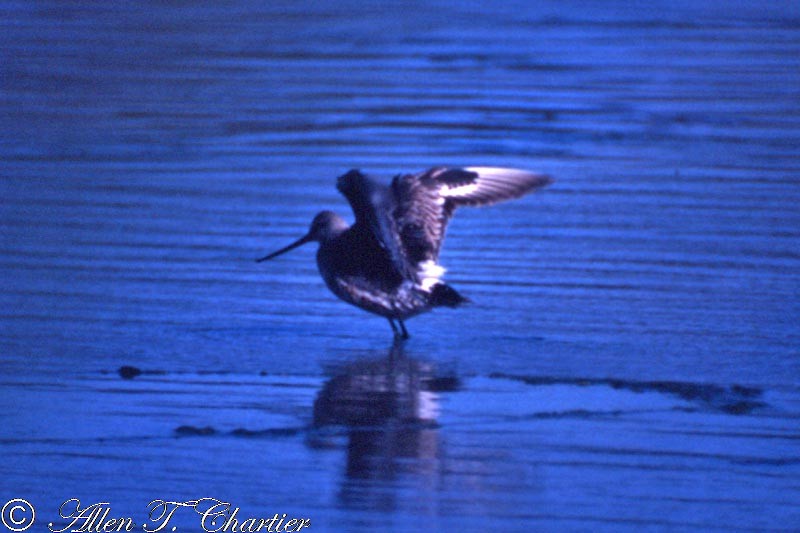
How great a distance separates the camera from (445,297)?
300 inches

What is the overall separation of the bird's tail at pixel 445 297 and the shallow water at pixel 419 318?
0.58ft

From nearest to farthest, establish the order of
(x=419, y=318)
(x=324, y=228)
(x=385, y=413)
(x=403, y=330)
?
(x=385, y=413) → (x=403, y=330) → (x=419, y=318) → (x=324, y=228)

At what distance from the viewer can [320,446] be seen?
19.3 ft

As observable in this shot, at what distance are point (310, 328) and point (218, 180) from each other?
3306mm

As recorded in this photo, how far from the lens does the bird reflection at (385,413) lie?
5.72 m

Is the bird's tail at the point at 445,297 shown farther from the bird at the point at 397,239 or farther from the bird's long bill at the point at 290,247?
the bird's long bill at the point at 290,247

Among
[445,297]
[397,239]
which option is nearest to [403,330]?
[445,297]

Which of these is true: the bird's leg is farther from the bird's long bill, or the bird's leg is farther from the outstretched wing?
the bird's long bill
